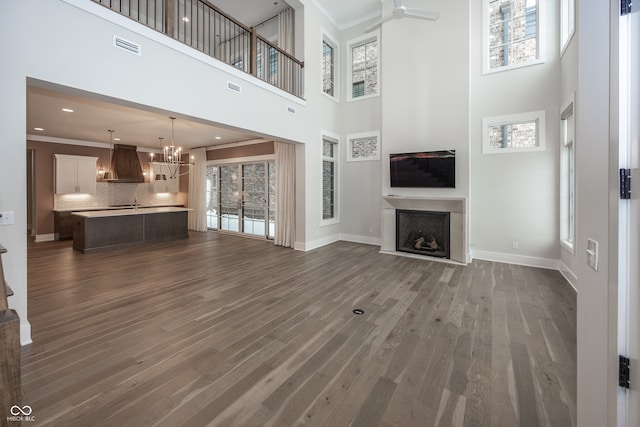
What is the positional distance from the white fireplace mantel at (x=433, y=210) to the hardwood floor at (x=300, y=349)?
2.86 feet

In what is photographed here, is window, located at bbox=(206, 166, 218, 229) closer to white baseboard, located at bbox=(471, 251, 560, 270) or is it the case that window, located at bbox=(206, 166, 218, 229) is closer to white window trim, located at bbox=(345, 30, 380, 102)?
white window trim, located at bbox=(345, 30, 380, 102)

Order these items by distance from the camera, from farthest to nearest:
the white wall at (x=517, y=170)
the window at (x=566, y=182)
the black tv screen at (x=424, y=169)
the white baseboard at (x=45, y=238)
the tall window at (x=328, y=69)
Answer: the white baseboard at (x=45, y=238)
the tall window at (x=328, y=69)
the black tv screen at (x=424, y=169)
the white wall at (x=517, y=170)
the window at (x=566, y=182)

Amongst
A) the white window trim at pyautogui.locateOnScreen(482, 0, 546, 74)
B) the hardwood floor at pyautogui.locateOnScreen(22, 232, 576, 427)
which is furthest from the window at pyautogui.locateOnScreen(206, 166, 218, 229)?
the white window trim at pyautogui.locateOnScreen(482, 0, 546, 74)

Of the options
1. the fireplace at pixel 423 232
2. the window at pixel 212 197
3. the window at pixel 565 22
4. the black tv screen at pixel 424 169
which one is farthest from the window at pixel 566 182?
the window at pixel 212 197

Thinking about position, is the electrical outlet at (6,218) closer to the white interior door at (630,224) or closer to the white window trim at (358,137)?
the white interior door at (630,224)

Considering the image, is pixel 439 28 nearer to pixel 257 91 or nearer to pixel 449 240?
pixel 257 91

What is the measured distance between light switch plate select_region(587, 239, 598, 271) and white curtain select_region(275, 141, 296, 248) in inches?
222

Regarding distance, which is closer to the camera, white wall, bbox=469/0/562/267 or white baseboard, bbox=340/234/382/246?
white wall, bbox=469/0/562/267

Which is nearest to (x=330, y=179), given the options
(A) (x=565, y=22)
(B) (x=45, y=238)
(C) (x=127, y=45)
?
(C) (x=127, y=45)

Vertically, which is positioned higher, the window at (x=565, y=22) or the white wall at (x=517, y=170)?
the window at (x=565, y=22)

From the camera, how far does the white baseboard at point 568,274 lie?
13.0 ft

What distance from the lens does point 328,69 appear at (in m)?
7.35

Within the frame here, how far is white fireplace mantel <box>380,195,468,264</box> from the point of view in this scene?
5250 mm

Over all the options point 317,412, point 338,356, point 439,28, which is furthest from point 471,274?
point 439,28
